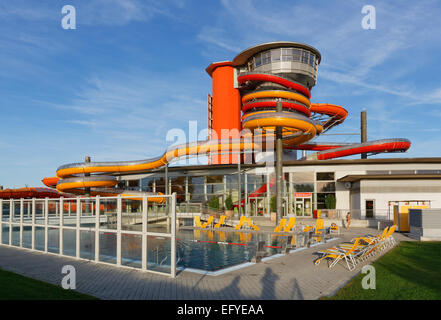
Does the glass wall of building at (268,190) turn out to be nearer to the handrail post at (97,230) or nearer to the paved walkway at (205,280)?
the handrail post at (97,230)

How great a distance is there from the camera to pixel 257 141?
109 ft

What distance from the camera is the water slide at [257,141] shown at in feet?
110

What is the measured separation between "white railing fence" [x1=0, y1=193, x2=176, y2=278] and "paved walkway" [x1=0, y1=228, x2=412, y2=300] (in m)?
0.65

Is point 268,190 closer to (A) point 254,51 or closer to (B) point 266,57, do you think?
(B) point 266,57

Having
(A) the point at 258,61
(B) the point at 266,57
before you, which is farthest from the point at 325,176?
(A) the point at 258,61

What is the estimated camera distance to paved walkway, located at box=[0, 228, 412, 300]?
7879 millimetres

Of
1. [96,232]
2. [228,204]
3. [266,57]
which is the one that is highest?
[266,57]

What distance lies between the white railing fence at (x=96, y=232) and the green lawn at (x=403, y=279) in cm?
465

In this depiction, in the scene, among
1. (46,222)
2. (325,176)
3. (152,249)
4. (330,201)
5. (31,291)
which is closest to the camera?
(31,291)

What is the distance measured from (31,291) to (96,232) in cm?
414

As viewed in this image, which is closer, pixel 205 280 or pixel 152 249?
pixel 205 280

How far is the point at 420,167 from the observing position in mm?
35000

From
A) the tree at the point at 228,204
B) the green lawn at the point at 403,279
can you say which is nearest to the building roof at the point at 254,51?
the tree at the point at 228,204

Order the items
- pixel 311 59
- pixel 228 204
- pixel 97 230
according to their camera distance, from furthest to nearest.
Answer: pixel 311 59 → pixel 228 204 → pixel 97 230
